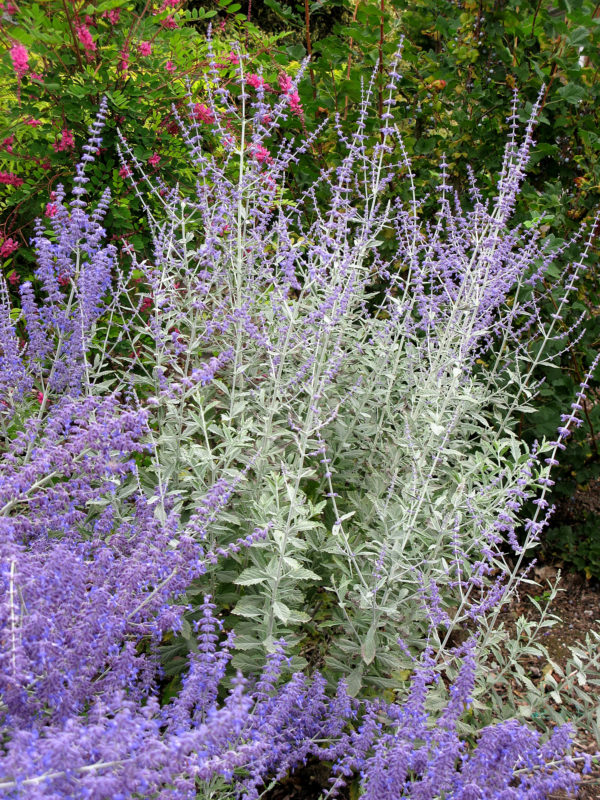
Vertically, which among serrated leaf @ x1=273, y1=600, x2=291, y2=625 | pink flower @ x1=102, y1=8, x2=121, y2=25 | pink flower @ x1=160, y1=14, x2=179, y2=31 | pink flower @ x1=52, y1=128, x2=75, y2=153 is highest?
pink flower @ x1=160, y1=14, x2=179, y2=31

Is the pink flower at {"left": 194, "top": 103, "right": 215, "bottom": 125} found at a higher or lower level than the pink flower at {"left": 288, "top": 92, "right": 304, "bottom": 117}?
lower

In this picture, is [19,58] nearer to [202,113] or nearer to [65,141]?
[65,141]

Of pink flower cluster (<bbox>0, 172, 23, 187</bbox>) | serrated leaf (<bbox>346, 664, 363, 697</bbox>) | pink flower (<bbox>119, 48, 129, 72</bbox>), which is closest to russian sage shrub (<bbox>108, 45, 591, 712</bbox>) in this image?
serrated leaf (<bbox>346, 664, 363, 697</bbox>)

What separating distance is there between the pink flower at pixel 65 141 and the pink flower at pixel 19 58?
13.1 inches

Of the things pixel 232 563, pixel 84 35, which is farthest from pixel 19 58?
pixel 232 563

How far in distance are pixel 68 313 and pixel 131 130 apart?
1124 mm

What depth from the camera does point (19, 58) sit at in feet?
11.2

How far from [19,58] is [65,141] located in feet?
1.49

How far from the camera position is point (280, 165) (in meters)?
3.56

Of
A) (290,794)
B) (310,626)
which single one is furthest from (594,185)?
(290,794)

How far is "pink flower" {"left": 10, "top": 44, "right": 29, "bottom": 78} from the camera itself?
3.41 meters

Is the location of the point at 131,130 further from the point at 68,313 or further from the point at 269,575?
the point at 269,575

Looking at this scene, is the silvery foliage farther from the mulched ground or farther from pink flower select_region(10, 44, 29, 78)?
pink flower select_region(10, 44, 29, 78)

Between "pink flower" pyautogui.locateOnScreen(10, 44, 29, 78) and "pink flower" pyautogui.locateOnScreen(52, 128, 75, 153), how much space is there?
1.10 ft
